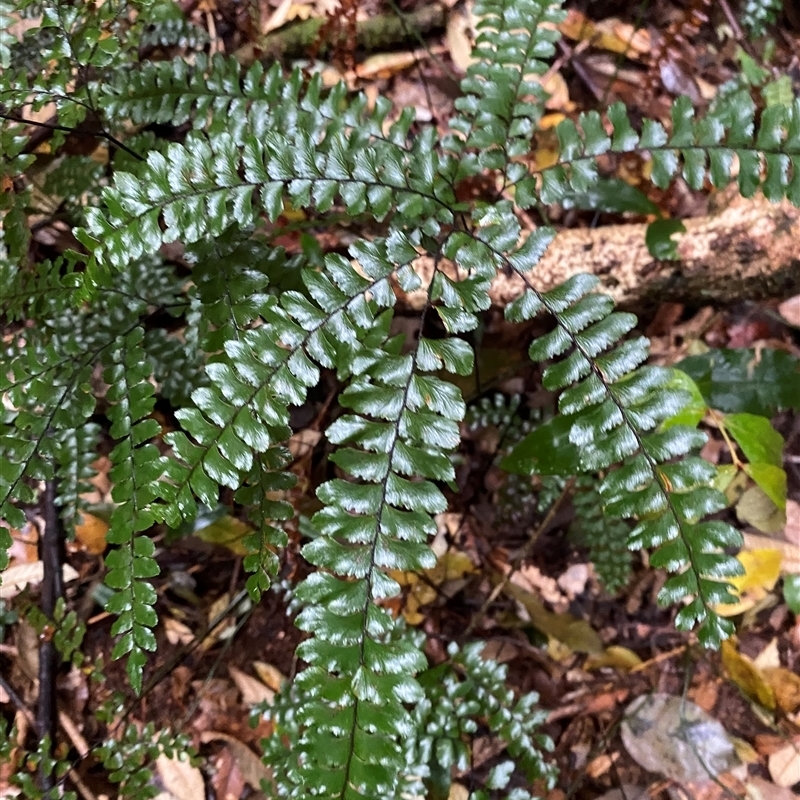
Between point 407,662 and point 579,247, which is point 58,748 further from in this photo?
point 579,247

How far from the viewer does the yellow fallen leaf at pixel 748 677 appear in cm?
197

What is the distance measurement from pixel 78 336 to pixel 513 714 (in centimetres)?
138

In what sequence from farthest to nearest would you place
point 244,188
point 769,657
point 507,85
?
1. point 769,657
2. point 507,85
3. point 244,188

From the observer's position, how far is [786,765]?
1.95 meters

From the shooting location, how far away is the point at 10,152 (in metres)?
1.29

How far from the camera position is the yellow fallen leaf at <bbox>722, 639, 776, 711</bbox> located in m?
1.97

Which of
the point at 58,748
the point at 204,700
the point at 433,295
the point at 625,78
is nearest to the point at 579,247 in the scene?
the point at 433,295

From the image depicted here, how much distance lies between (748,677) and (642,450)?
135 cm

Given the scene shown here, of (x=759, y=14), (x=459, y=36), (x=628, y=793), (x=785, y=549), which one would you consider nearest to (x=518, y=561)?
(x=628, y=793)

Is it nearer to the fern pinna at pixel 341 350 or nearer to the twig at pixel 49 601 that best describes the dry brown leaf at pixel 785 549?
the fern pinna at pixel 341 350

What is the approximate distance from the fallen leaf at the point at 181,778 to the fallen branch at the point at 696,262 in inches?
55.9

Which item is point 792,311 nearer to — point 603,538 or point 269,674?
point 603,538

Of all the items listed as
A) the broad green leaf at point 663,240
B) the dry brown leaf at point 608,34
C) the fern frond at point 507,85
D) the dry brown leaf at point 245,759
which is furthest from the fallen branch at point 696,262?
the dry brown leaf at point 245,759

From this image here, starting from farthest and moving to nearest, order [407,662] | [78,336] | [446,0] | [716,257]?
[446,0] → [716,257] → [78,336] → [407,662]
